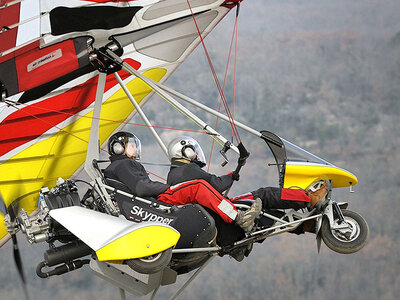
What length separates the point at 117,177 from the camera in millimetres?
10969

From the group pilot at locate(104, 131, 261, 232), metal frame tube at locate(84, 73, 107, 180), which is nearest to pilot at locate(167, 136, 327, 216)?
pilot at locate(104, 131, 261, 232)

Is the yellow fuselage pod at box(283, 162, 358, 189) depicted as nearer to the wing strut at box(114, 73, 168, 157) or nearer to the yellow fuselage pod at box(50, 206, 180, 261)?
the wing strut at box(114, 73, 168, 157)

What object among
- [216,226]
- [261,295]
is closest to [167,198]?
[216,226]

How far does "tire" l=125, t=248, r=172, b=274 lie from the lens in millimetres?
9531

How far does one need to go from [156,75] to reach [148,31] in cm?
157

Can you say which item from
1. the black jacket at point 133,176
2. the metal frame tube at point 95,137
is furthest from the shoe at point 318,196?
the metal frame tube at point 95,137

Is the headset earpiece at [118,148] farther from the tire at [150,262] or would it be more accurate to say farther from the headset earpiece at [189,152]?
the tire at [150,262]

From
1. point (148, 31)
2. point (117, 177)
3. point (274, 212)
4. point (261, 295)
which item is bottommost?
point (261, 295)

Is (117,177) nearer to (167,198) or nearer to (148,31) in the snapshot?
(167,198)

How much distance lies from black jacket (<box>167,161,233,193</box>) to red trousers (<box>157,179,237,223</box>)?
140mm

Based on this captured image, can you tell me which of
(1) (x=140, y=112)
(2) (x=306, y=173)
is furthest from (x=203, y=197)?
(1) (x=140, y=112)

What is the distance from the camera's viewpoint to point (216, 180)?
1069cm

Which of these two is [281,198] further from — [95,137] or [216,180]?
[95,137]

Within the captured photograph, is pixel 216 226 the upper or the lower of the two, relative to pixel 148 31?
lower
